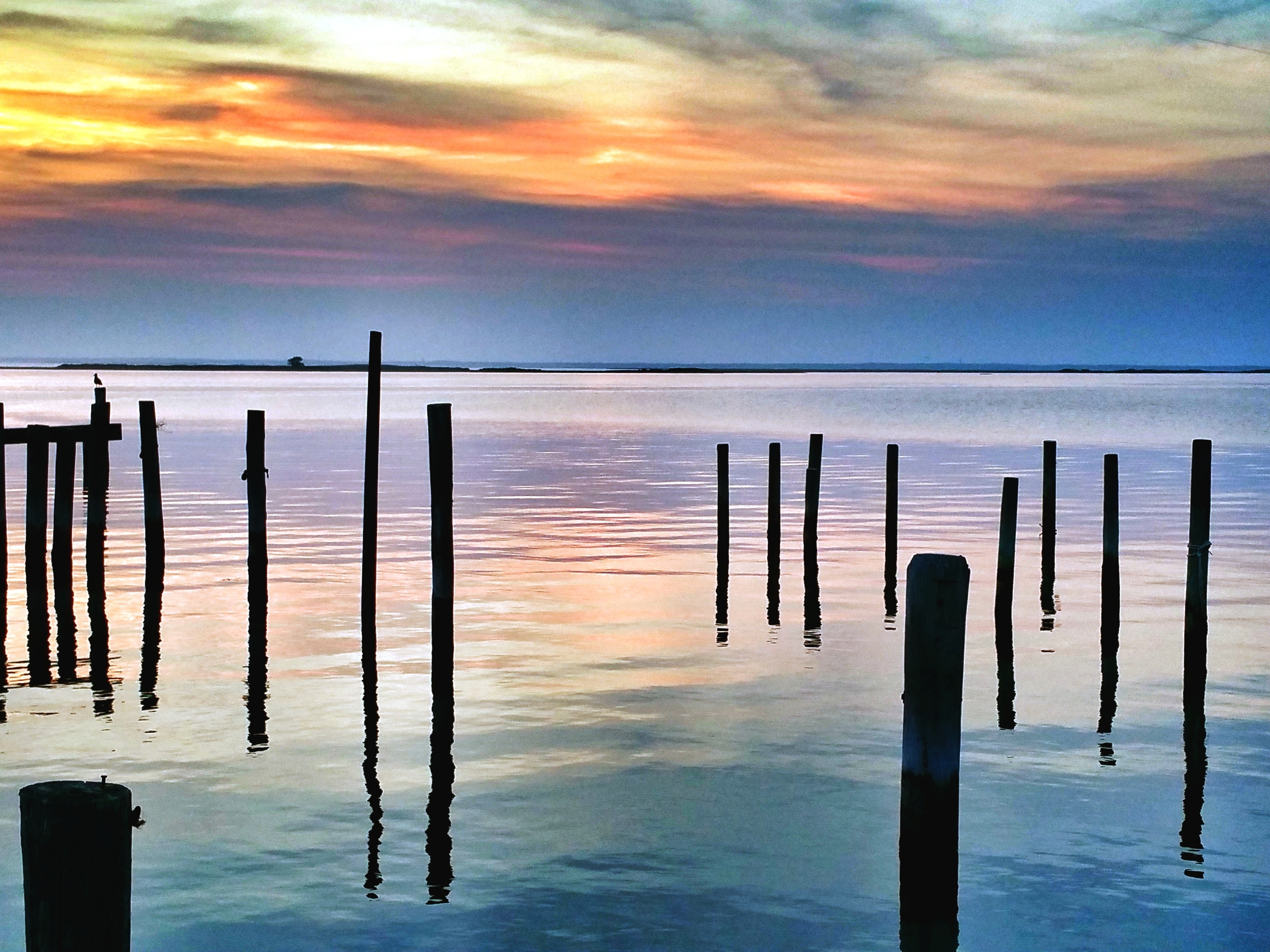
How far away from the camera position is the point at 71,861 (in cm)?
480

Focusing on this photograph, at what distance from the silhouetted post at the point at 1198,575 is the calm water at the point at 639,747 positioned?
0.49 m

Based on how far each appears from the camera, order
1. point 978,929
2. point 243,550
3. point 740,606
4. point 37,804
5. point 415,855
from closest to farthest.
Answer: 1. point 37,804
2. point 978,929
3. point 415,855
4. point 740,606
5. point 243,550

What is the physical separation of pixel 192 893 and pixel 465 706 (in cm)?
498

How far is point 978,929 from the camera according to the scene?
8.54 metres

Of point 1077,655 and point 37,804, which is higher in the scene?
point 37,804

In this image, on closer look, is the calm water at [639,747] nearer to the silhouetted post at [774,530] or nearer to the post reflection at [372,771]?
the post reflection at [372,771]

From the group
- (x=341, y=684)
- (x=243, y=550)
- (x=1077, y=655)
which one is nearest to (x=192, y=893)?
(x=341, y=684)

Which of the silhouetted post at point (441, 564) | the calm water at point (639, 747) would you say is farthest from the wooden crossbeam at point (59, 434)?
the silhouetted post at point (441, 564)

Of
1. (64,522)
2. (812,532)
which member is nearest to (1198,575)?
(812,532)

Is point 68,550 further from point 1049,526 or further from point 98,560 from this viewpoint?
point 1049,526

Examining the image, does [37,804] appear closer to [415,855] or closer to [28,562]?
[415,855]

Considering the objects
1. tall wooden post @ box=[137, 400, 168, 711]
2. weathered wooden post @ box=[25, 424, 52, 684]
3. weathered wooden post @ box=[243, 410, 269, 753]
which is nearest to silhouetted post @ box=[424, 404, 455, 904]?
weathered wooden post @ box=[243, 410, 269, 753]

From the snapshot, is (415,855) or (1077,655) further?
(1077,655)

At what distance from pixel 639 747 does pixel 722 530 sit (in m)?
11.0
